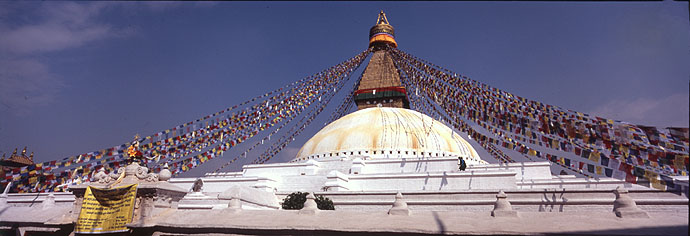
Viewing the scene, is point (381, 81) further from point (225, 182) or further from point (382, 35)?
point (225, 182)

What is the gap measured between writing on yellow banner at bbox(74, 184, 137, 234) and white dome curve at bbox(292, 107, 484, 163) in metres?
15.5

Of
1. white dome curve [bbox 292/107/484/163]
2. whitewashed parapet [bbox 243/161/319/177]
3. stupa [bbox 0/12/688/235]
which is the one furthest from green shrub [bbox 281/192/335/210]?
white dome curve [bbox 292/107/484/163]

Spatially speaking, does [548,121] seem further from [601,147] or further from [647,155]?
[647,155]

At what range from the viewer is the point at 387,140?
2278 centimetres

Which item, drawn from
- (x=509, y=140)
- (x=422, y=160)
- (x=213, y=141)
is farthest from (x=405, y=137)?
(x=213, y=141)

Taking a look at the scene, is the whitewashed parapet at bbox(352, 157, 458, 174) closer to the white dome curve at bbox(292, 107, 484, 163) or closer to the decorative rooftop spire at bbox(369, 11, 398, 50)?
the white dome curve at bbox(292, 107, 484, 163)

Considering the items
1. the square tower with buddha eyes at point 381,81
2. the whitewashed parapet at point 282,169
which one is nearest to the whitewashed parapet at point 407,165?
the whitewashed parapet at point 282,169

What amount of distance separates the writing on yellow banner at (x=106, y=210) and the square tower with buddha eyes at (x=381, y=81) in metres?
24.2

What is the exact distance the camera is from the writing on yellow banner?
7477 millimetres

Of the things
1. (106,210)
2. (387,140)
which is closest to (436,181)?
(387,140)

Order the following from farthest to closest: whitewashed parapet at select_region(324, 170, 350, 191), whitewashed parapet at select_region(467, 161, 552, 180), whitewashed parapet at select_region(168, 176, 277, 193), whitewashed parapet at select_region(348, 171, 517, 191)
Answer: whitewashed parapet at select_region(168, 176, 277, 193), whitewashed parapet at select_region(467, 161, 552, 180), whitewashed parapet at select_region(324, 170, 350, 191), whitewashed parapet at select_region(348, 171, 517, 191)

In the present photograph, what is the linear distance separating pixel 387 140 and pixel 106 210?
54.3 ft

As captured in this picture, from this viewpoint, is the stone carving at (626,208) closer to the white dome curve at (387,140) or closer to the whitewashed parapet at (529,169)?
the whitewashed parapet at (529,169)

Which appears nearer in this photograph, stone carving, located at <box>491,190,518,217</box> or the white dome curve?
stone carving, located at <box>491,190,518,217</box>
